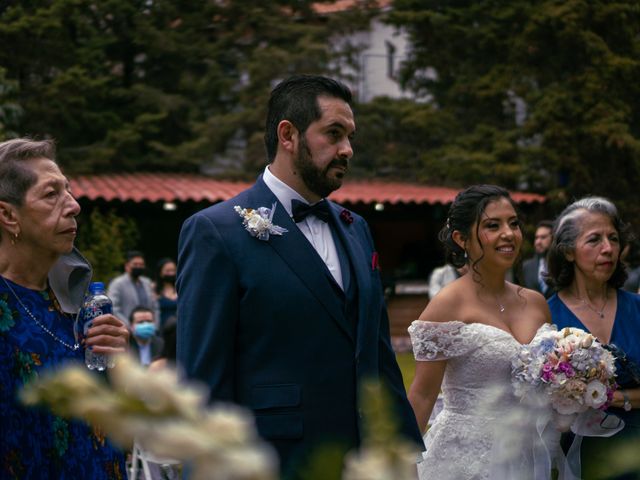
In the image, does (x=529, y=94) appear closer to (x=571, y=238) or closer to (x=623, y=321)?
(x=571, y=238)

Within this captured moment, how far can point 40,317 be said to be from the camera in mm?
3008

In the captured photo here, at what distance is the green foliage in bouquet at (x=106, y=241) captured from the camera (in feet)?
67.8

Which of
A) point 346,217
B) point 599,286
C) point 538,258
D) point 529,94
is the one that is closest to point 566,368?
point 599,286

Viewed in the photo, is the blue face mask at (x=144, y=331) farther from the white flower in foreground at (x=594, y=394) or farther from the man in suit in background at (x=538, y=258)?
the white flower in foreground at (x=594, y=394)

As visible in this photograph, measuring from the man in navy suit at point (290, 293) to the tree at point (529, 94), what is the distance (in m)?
18.9

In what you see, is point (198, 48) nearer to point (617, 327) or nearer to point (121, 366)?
point (617, 327)

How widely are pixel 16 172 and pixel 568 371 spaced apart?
248 cm

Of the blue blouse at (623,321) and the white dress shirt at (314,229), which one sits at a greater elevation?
the white dress shirt at (314,229)

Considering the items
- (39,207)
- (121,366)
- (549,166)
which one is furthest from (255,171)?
(121,366)

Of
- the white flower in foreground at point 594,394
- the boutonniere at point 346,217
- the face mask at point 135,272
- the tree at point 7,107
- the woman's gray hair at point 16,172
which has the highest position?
the woman's gray hair at point 16,172

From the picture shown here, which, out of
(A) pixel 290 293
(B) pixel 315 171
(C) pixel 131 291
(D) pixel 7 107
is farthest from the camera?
(D) pixel 7 107

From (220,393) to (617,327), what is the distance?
246 cm

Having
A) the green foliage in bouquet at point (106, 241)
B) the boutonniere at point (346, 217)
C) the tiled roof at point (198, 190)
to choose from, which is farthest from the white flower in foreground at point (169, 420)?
the tiled roof at point (198, 190)

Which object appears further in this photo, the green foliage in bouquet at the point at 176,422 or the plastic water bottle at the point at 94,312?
the plastic water bottle at the point at 94,312
